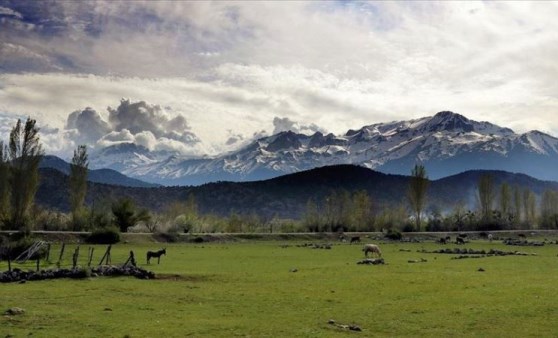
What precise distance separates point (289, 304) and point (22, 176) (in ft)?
239

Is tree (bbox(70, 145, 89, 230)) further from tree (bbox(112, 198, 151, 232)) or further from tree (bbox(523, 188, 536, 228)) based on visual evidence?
tree (bbox(523, 188, 536, 228))

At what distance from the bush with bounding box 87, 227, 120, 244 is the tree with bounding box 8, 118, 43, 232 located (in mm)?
10248

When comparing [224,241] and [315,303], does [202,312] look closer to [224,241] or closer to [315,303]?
[315,303]

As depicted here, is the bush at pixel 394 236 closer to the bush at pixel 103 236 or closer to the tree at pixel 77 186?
the bush at pixel 103 236

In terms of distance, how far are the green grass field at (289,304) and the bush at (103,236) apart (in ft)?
158

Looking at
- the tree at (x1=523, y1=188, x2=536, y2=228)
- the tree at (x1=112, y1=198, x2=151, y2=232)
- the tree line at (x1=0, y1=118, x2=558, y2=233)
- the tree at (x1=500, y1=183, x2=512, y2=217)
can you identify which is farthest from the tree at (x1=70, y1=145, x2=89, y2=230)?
the tree at (x1=523, y1=188, x2=536, y2=228)

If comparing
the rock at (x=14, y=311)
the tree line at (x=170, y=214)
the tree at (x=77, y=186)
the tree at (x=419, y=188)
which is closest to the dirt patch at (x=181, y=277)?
the rock at (x=14, y=311)

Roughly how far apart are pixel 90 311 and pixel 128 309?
186 centimetres

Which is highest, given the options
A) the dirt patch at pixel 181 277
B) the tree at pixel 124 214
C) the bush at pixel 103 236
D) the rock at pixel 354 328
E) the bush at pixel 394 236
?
the tree at pixel 124 214

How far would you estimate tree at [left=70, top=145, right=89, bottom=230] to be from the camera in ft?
334

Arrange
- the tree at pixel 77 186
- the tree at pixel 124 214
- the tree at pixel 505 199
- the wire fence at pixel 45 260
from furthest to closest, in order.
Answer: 1. the tree at pixel 505 199
2. the tree at pixel 124 214
3. the tree at pixel 77 186
4. the wire fence at pixel 45 260

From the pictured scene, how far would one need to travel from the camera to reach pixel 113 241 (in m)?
90.5

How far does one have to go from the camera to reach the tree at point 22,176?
86750mm

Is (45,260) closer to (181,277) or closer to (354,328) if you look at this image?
(181,277)
